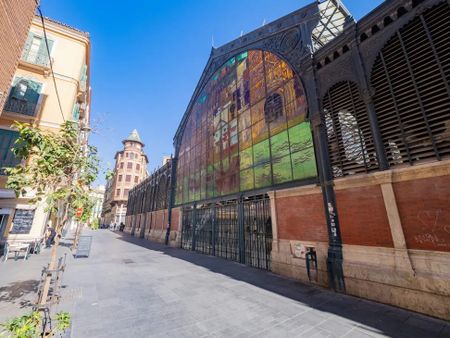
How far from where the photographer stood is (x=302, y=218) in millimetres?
8695

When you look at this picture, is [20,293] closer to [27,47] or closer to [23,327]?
[23,327]

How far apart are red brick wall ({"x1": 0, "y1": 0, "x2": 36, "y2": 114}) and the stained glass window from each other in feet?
34.7

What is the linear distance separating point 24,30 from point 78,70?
10305 millimetres

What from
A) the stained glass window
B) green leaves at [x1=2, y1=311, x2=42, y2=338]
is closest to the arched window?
the stained glass window

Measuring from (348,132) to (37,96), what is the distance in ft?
60.9

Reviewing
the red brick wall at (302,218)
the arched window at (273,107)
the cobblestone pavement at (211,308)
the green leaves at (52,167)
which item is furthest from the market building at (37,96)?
the red brick wall at (302,218)

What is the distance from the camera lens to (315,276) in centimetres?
767

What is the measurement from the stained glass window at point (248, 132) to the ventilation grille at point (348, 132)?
102cm

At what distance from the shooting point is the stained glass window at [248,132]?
9.93 meters

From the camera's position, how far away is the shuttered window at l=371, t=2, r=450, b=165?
5.64 m

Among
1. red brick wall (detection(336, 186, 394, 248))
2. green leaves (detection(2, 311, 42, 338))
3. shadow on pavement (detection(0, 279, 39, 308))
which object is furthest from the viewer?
red brick wall (detection(336, 186, 394, 248))

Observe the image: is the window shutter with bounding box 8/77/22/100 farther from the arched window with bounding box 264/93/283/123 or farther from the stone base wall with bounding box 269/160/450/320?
the stone base wall with bounding box 269/160/450/320

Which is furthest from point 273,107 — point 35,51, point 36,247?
point 36,247

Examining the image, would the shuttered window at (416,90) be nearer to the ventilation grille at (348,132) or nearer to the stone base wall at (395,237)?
the ventilation grille at (348,132)
